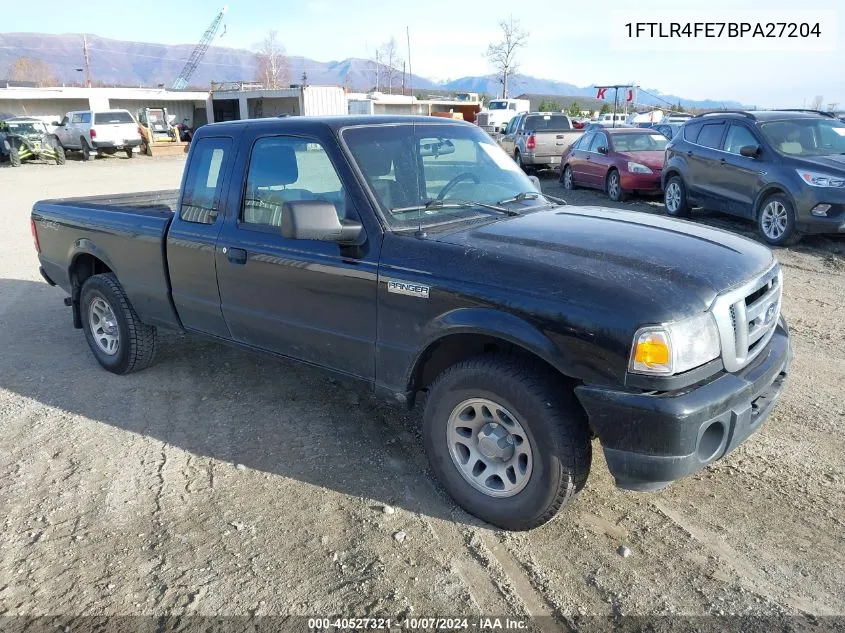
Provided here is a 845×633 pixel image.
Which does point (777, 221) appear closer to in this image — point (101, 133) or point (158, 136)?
point (101, 133)

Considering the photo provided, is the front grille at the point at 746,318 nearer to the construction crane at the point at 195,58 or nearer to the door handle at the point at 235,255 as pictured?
the door handle at the point at 235,255

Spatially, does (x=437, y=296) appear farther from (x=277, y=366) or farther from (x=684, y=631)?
(x=277, y=366)

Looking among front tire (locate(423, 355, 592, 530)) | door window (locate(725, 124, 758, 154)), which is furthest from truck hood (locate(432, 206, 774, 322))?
door window (locate(725, 124, 758, 154))

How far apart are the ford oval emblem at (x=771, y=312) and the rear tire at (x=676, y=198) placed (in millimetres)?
8407

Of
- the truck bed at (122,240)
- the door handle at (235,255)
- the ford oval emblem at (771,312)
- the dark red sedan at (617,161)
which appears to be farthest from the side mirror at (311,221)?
the dark red sedan at (617,161)

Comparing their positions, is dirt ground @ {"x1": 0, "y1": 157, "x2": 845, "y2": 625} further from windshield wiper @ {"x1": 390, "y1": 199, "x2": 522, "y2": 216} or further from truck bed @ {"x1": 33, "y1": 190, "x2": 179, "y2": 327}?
windshield wiper @ {"x1": 390, "y1": 199, "x2": 522, "y2": 216}

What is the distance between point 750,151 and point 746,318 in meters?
7.60

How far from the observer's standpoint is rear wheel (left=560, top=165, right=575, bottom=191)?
51.5 feet

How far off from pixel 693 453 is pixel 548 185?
1532cm

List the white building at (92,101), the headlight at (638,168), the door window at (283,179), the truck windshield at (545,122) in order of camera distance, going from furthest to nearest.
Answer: the white building at (92,101), the truck windshield at (545,122), the headlight at (638,168), the door window at (283,179)

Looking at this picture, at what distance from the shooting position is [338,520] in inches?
134

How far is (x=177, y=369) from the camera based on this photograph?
5.55 m

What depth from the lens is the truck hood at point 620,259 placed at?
2801 mm

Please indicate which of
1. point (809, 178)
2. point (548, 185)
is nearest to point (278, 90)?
point (548, 185)
